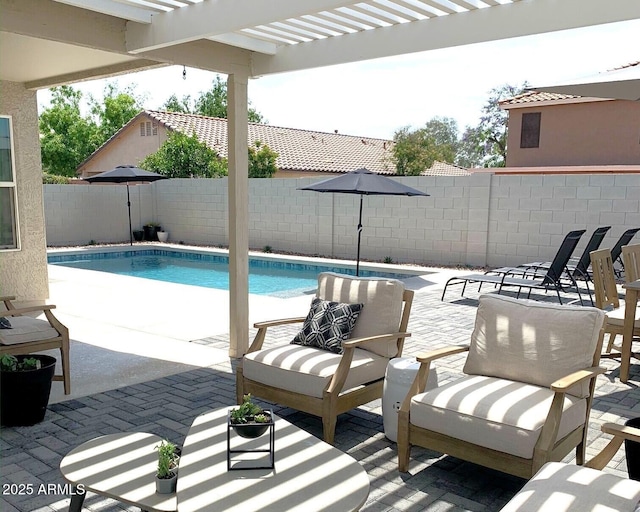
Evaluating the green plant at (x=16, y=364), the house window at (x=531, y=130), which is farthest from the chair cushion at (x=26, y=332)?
the house window at (x=531, y=130)

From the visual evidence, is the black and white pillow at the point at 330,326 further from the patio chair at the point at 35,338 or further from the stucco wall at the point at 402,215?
the stucco wall at the point at 402,215

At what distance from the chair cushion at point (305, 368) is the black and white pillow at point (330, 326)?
7cm

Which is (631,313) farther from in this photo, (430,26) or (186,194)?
(186,194)

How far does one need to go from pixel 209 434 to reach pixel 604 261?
4381mm

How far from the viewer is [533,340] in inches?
134

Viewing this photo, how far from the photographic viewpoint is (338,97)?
4438cm

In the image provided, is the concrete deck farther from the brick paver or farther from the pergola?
the pergola

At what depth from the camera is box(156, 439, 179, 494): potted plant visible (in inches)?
94.5

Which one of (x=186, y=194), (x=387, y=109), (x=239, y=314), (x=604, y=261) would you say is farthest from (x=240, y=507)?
(x=387, y=109)

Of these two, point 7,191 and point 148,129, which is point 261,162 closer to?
point 148,129

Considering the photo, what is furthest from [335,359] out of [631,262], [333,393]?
[631,262]

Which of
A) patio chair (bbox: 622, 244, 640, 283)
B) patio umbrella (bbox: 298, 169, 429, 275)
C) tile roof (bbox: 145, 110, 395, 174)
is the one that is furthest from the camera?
tile roof (bbox: 145, 110, 395, 174)

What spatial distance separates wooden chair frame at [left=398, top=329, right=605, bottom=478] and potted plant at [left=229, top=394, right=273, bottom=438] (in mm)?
904

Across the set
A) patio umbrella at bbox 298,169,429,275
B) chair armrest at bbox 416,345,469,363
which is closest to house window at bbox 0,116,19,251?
patio umbrella at bbox 298,169,429,275
